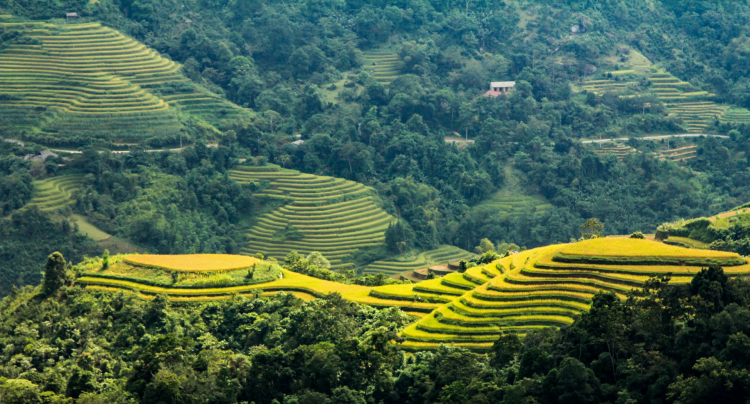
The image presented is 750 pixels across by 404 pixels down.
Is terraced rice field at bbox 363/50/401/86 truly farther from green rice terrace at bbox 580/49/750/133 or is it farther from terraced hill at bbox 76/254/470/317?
terraced hill at bbox 76/254/470/317

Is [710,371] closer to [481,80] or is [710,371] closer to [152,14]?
[481,80]

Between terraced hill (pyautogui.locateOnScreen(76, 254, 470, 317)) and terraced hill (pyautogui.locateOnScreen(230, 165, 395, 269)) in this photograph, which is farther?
terraced hill (pyautogui.locateOnScreen(230, 165, 395, 269))

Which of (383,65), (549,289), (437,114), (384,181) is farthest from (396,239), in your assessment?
(549,289)

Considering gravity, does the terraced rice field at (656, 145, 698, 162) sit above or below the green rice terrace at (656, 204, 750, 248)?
below

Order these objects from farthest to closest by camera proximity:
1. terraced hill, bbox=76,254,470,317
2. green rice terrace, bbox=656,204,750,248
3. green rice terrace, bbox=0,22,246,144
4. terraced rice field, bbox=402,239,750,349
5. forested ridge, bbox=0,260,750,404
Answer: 1. green rice terrace, bbox=0,22,246,144
2. green rice terrace, bbox=656,204,750,248
3. terraced hill, bbox=76,254,470,317
4. terraced rice field, bbox=402,239,750,349
5. forested ridge, bbox=0,260,750,404

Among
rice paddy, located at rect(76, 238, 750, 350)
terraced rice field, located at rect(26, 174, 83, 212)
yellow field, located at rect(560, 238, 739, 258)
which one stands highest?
yellow field, located at rect(560, 238, 739, 258)

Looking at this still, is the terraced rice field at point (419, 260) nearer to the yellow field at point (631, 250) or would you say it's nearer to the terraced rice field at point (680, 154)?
the terraced rice field at point (680, 154)

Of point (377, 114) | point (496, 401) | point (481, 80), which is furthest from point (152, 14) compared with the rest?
point (496, 401)

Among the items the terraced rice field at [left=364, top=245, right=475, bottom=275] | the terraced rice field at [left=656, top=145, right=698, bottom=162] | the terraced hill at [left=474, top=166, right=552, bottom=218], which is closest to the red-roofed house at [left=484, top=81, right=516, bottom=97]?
the terraced hill at [left=474, top=166, right=552, bottom=218]
